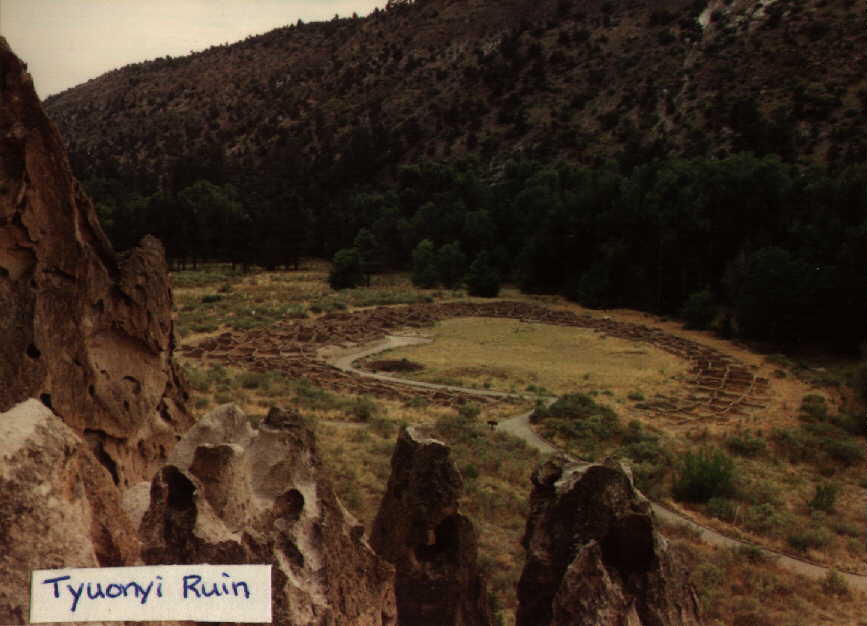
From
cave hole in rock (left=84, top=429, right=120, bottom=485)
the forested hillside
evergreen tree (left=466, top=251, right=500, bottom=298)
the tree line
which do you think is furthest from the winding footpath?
the forested hillside

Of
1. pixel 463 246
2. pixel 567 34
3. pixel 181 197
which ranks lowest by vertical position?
pixel 463 246

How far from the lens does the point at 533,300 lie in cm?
5234

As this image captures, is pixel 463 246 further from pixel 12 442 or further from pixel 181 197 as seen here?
pixel 12 442

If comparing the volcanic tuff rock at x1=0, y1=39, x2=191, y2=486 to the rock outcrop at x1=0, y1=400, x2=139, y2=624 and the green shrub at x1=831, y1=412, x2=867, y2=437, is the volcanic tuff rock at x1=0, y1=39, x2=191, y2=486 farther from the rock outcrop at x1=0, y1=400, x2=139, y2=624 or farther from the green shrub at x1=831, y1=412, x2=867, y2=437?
the green shrub at x1=831, y1=412, x2=867, y2=437

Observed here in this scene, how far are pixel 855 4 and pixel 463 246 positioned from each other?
1701 inches

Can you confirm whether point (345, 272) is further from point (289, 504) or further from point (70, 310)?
point (289, 504)

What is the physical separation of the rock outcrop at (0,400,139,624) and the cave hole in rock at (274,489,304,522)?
1.54 m

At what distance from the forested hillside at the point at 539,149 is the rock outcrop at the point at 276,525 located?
120ft

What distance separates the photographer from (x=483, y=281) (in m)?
52.7

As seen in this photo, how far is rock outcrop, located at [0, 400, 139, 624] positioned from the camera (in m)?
2.73

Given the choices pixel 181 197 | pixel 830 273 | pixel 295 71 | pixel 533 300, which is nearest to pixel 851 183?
pixel 830 273

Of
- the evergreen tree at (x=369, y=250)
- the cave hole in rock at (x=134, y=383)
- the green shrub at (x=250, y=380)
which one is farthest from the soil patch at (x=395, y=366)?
the evergreen tree at (x=369, y=250)

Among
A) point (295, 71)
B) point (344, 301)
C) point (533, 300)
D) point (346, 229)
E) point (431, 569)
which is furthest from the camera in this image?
point (295, 71)

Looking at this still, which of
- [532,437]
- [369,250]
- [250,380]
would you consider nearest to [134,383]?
[532,437]
